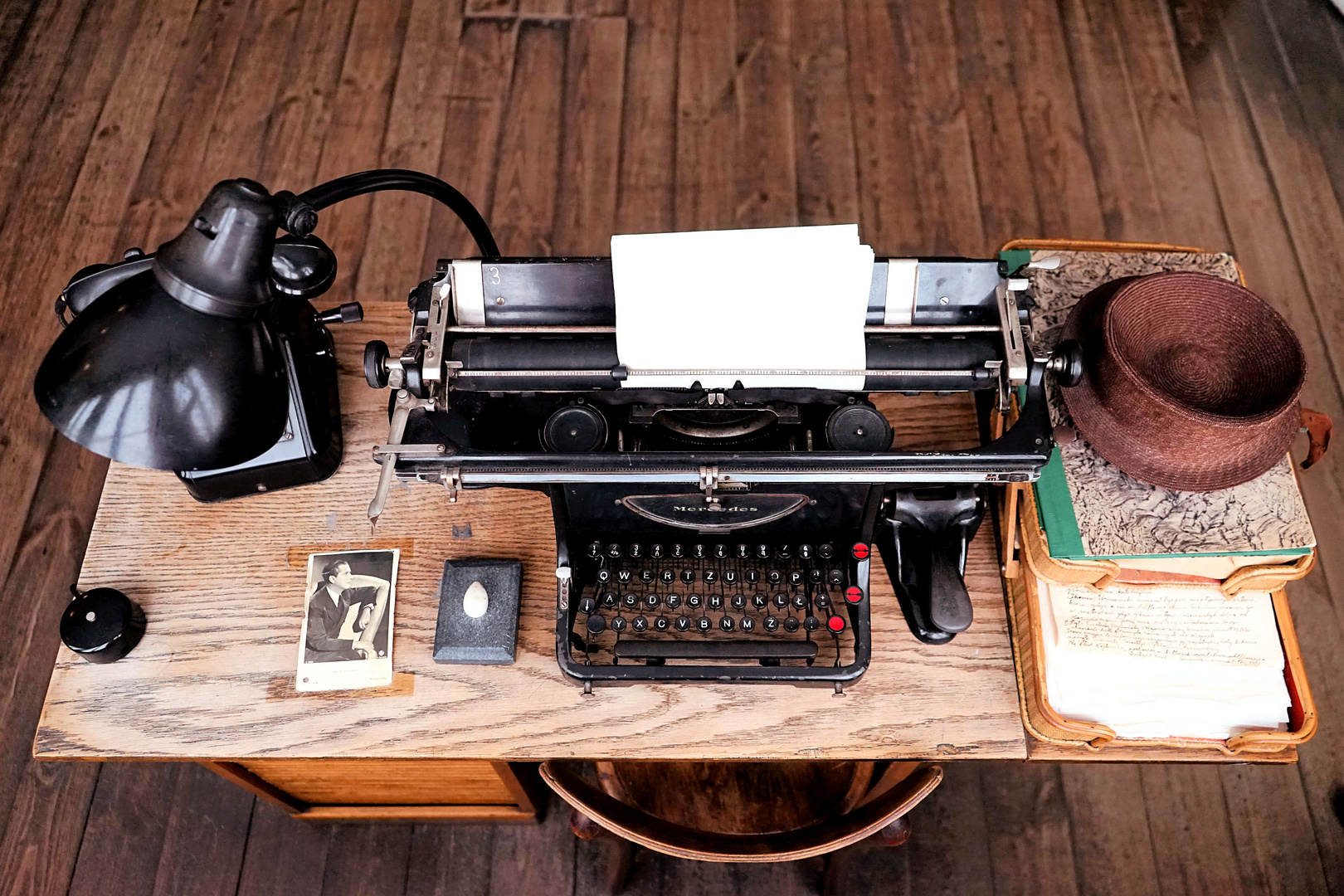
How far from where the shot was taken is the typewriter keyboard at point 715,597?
153cm

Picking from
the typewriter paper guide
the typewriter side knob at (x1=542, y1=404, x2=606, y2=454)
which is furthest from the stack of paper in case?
the typewriter side knob at (x1=542, y1=404, x2=606, y2=454)

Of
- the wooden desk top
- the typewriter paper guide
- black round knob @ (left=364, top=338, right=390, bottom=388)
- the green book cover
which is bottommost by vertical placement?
the wooden desk top

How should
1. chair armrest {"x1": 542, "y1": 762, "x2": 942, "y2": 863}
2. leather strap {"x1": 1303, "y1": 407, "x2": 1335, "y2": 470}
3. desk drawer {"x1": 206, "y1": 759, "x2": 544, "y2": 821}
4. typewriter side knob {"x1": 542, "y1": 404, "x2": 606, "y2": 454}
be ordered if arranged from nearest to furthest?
chair armrest {"x1": 542, "y1": 762, "x2": 942, "y2": 863}
typewriter side knob {"x1": 542, "y1": 404, "x2": 606, "y2": 454}
leather strap {"x1": 1303, "y1": 407, "x2": 1335, "y2": 470}
desk drawer {"x1": 206, "y1": 759, "x2": 544, "y2": 821}

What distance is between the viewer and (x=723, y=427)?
148 cm

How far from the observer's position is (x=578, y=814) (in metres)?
1.50

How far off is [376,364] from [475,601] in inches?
17.8

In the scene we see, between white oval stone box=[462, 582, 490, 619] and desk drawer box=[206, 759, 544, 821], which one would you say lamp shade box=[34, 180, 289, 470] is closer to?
white oval stone box=[462, 582, 490, 619]

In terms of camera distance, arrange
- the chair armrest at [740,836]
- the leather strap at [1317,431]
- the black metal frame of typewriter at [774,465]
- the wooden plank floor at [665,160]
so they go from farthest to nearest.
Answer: the wooden plank floor at [665,160], the leather strap at [1317,431], the black metal frame of typewriter at [774,465], the chair armrest at [740,836]

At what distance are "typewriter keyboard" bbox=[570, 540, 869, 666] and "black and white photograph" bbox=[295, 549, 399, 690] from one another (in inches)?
13.4

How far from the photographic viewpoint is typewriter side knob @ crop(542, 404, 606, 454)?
1.48 metres

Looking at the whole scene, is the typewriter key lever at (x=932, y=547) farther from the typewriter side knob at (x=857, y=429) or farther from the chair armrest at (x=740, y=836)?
the chair armrest at (x=740, y=836)

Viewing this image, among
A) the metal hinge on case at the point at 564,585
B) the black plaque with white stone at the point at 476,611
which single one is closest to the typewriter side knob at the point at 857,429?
the metal hinge on case at the point at 564,585

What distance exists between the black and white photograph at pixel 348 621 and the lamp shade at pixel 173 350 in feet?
1.53

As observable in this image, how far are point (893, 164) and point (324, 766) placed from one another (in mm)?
2454
